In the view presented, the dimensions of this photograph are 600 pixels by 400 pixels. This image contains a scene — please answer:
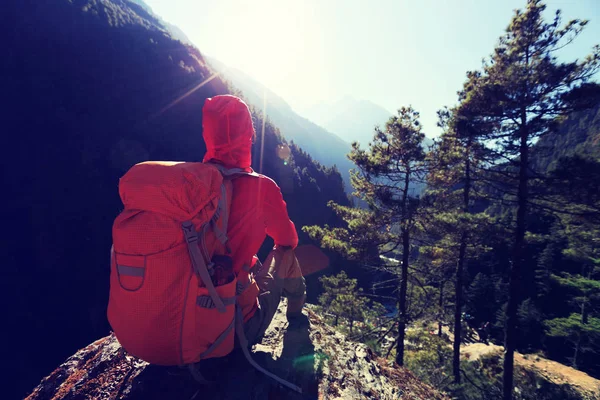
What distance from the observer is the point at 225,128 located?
6.90 ft

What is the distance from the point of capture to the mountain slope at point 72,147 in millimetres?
30156

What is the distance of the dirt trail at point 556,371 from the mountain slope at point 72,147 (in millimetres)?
38594

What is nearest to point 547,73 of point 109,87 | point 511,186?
point 511,186

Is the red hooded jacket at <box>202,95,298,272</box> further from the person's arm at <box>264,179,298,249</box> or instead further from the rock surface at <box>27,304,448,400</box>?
the rock surface at <box>27,304,448,400</box>

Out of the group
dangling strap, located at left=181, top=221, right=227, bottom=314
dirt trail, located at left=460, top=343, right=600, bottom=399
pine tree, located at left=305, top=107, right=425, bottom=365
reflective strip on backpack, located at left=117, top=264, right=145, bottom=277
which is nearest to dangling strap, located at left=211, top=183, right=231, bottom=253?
dangling strap, located at left=181, top=221, right=227, bottom=314

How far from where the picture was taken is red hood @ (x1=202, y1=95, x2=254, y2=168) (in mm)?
2086

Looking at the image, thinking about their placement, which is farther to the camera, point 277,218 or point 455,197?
point 455,197

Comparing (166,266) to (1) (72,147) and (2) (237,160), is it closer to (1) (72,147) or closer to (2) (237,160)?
(2) (237,160)

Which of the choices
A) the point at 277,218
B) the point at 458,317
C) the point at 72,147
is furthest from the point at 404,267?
the point at 72,147

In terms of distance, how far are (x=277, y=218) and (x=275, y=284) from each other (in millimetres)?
704

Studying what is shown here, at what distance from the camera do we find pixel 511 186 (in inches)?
315

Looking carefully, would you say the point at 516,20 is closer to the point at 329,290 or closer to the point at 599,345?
the point at 329,290

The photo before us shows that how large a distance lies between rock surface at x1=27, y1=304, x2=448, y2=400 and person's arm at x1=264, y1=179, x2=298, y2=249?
3.53ft

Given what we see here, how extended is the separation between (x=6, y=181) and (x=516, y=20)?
2150 inches
